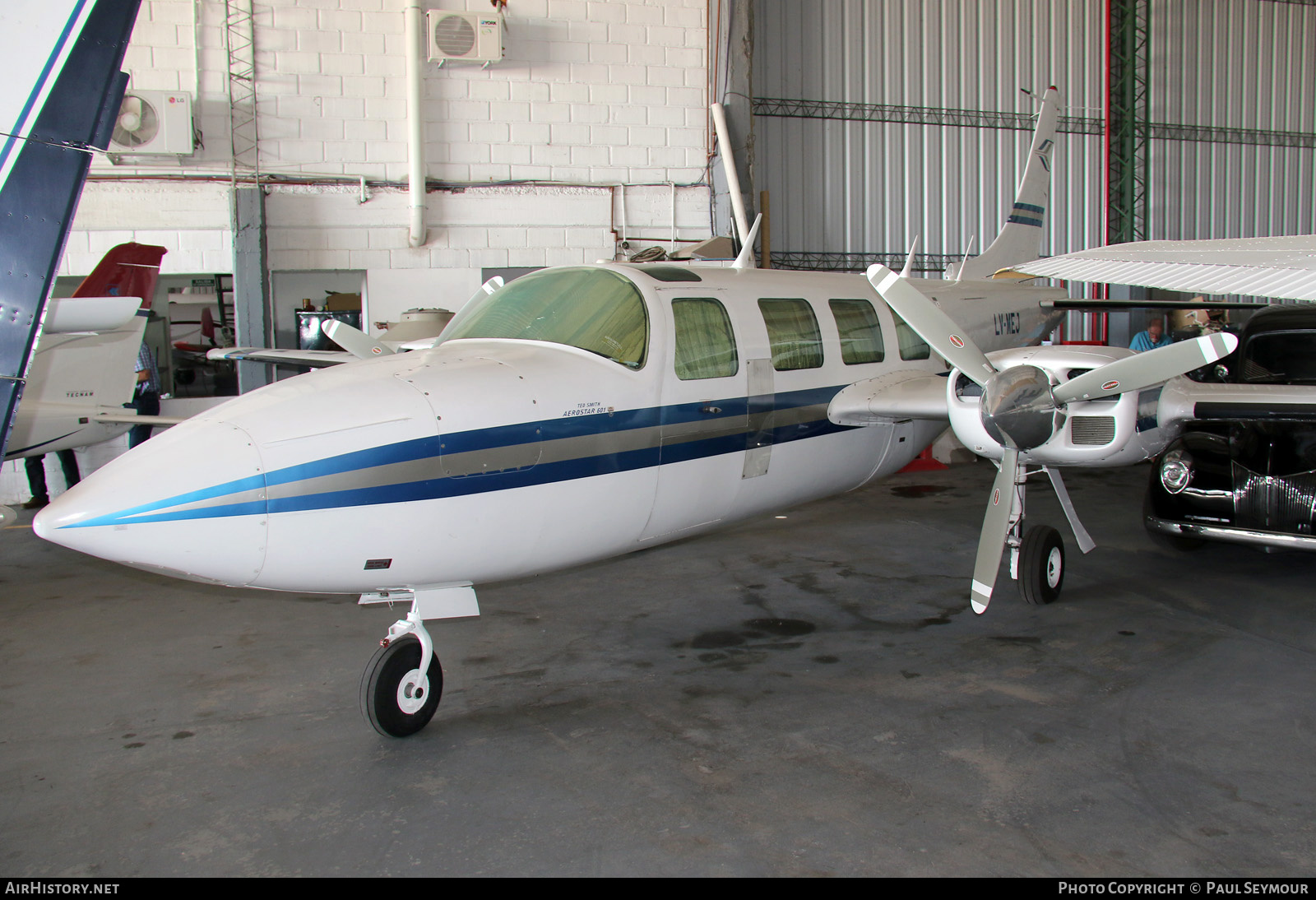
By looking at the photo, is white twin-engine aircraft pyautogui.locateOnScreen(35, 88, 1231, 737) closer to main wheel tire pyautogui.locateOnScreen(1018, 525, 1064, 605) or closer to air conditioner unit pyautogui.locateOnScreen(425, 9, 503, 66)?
main wheel tire pyautogui.locateOnScreen(1018, 525, 1064, 605)

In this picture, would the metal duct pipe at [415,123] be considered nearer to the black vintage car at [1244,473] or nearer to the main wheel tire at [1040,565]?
the main wheel tire at [1040,565]

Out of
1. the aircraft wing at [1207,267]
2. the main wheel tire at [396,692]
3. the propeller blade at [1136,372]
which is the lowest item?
the main wheel tire at [396,692]

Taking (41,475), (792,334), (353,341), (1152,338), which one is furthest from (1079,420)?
(41,475)

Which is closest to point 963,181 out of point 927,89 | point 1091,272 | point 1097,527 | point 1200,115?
point 927,89

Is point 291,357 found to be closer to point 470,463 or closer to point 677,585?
point 677,585

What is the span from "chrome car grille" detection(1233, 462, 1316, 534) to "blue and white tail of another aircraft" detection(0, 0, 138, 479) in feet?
23.4

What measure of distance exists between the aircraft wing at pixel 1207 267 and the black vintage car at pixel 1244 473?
108 cm

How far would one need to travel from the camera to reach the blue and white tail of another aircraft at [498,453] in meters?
3.56

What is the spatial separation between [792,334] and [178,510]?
3839 millimetres

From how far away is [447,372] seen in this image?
4.25 metres

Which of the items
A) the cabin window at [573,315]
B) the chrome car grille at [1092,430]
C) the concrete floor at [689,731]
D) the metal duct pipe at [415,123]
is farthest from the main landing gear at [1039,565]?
the metal duct pipe at [415,123]

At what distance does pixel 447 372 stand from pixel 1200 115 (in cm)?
1916

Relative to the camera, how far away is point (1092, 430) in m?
5.59

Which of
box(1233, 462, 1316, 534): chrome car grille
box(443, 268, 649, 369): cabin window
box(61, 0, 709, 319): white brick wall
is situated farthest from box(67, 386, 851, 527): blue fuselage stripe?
box(61, 0, 709, 319): white brick wall
